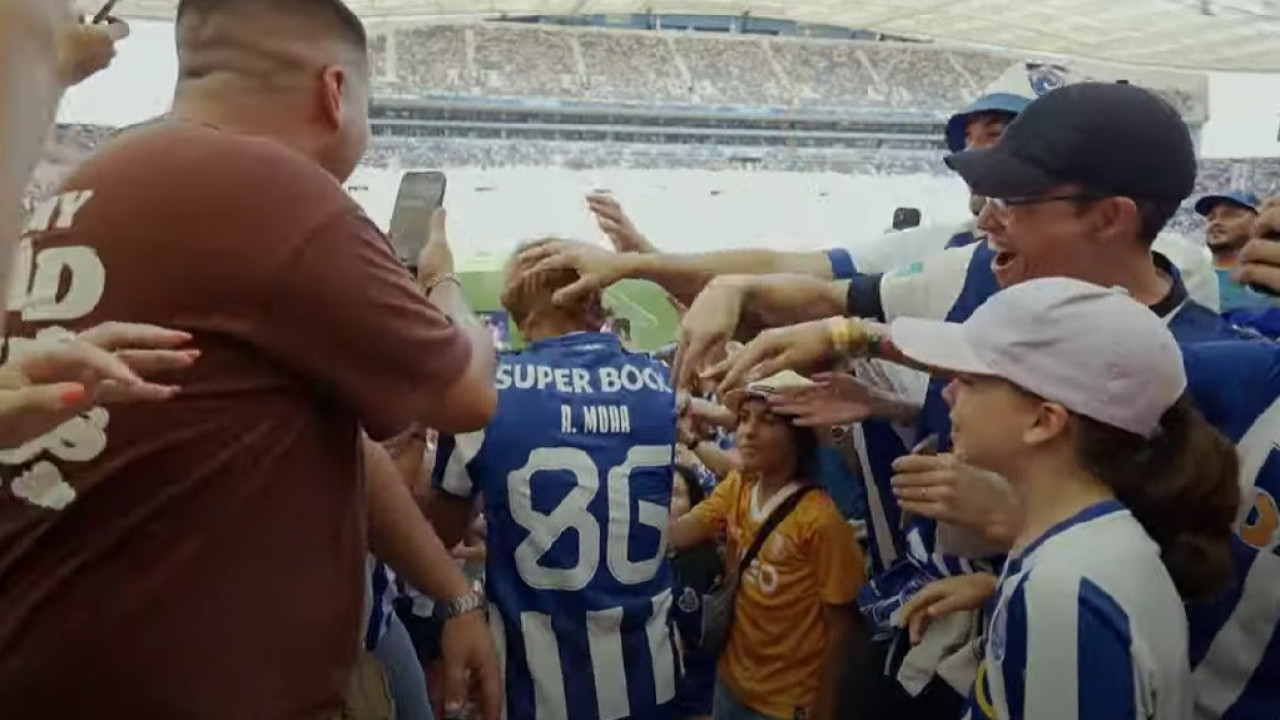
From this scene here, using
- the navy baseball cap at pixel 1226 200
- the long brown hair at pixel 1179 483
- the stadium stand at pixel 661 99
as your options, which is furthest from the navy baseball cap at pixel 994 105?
the stadium stand at pixel 661 99

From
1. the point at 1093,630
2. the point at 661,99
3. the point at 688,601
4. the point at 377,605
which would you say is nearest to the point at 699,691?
the point at 688,601

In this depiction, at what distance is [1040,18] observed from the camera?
457 inches

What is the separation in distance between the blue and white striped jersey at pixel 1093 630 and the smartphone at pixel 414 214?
83cm

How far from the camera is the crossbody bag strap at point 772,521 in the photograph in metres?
2.12

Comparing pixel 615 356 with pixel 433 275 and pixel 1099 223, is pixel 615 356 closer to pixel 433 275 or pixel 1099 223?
pixel 433 275

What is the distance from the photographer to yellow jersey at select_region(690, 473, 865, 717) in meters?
2.06

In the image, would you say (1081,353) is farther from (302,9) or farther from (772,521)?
(772,521)

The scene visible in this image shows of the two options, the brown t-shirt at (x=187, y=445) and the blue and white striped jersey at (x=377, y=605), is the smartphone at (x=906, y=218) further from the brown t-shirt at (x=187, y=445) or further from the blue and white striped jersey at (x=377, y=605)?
the brown t-shirt at (x=187, y=445)

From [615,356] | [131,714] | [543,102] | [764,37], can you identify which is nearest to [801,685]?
[615,356]

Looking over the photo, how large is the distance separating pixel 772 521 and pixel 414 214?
37.8 inches

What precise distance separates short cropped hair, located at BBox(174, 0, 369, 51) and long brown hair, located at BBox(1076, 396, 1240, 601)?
816 mm

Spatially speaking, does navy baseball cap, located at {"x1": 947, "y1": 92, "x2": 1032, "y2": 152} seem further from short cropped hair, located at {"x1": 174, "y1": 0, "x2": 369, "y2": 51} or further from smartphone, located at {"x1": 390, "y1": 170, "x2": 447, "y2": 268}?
short cropped hair, located at {"x1": 174, "y1": 0, "x2": 369, "y2": 51}

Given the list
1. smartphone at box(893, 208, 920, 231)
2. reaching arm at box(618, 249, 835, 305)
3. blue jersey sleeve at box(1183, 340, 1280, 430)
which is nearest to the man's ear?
reaching arm at box(618, 249, 835, 305)

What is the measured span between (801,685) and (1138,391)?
1139 millimetres
